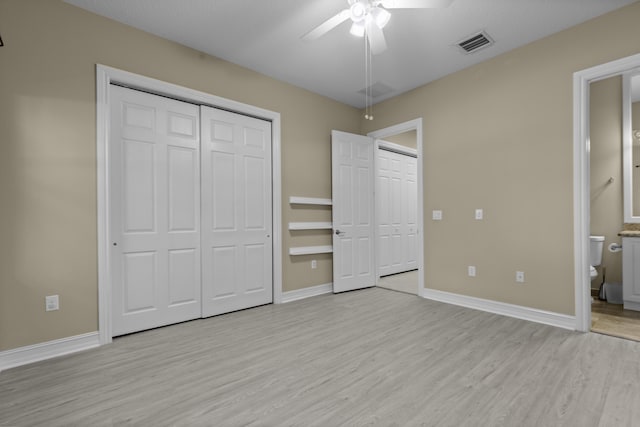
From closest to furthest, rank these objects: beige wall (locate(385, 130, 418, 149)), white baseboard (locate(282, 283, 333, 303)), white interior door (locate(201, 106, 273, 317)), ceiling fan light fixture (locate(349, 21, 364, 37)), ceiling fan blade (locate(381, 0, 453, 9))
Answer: ceiling fan blade (locate(381, 0, 453, 9)) → ceiling fan light fixture (locate(349, 21, 364, 37)) → white interior door (locate(201, 106, 273, 317)) → white baseboard (locate(282, 283, 333, 303)) → beige wall (locate(385, 130, 418, 149))

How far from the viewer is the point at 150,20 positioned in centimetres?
280

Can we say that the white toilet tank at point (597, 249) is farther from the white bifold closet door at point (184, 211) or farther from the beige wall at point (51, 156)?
the beige wall at point (51, 156)

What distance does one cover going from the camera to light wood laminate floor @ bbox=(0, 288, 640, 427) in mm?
1695

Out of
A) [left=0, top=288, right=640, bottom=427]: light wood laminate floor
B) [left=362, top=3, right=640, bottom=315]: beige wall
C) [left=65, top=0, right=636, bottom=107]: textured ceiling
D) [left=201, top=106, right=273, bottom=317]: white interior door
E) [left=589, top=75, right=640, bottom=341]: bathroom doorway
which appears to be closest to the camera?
[left=0, top=288, right=640, bottom=427]: light wood laminate floor

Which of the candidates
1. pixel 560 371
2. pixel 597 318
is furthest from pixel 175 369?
pixel 597 318

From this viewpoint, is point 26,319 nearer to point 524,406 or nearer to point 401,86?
point 524,406

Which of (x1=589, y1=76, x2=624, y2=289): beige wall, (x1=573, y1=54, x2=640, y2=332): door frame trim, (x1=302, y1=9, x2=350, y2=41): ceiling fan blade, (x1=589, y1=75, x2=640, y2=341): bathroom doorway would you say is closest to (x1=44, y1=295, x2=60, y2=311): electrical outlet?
(x1=302, y1=9, x2=350, y2=41): ceiling fan blade

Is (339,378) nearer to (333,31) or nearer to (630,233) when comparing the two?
(333,31)

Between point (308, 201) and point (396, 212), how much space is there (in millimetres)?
2400

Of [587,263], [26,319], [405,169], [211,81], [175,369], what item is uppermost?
[211,81]

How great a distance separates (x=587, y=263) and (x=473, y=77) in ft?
7.57

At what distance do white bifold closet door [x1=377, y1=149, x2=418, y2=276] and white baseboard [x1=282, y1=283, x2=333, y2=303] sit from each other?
1.47 meters

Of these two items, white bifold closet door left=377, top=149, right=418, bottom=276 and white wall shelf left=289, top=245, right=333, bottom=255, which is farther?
white bifold closet door left=377, top=149, right=418, bottom=276

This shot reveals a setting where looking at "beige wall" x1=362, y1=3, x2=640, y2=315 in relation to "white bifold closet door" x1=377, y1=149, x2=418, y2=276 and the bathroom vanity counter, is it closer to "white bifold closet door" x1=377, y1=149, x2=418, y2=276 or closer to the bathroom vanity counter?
the bathroom vanity counter
